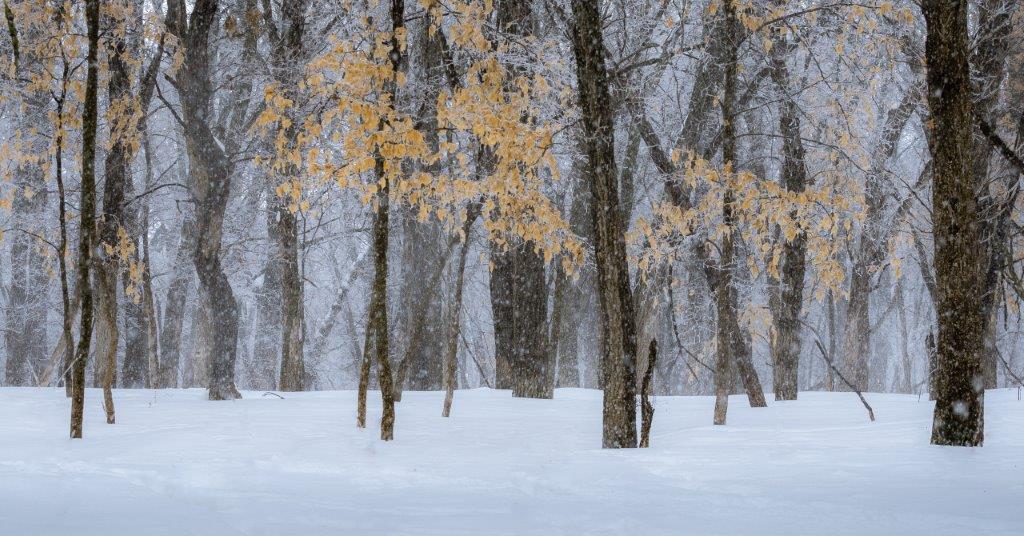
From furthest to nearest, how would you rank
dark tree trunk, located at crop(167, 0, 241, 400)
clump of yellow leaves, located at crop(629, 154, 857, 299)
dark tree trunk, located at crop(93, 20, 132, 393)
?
dark tree trunk, located at crop(167, 0, 241, 400) < dark tree trunk, located at crop(93, 20, 132, 393) < clump of yellow leaves, located at crop(629, 154, 857, 299)

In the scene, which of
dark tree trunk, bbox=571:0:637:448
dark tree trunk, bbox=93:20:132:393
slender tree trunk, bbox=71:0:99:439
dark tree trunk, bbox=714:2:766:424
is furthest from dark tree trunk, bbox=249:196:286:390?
dark tree trunk, bbox=571:0:637:448

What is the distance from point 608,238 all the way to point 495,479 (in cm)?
204

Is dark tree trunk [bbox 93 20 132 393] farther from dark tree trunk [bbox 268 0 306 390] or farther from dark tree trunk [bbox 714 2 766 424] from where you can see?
dark tree trunk [bbox 714 2 766 424]

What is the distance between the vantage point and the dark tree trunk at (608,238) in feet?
21.0

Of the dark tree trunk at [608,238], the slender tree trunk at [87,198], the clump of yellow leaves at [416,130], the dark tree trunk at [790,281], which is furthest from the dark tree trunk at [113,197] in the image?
the dark tree trunk at [790,281]

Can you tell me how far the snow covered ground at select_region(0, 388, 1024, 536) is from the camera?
13.8ft

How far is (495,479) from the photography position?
5.40m

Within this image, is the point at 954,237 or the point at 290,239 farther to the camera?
the point at 290,239

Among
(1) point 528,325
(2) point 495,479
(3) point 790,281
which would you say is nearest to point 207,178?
(1) point 528,325

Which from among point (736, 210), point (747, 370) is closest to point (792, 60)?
point (747, 370)

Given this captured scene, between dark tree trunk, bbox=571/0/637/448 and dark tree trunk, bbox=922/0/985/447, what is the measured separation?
2.12 m

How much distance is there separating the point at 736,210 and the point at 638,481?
3939mm

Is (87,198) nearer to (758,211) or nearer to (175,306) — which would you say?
(758,211)

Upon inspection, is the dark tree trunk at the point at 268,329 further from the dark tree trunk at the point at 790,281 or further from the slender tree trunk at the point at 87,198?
the slender tree trunk at the point at 87,198
